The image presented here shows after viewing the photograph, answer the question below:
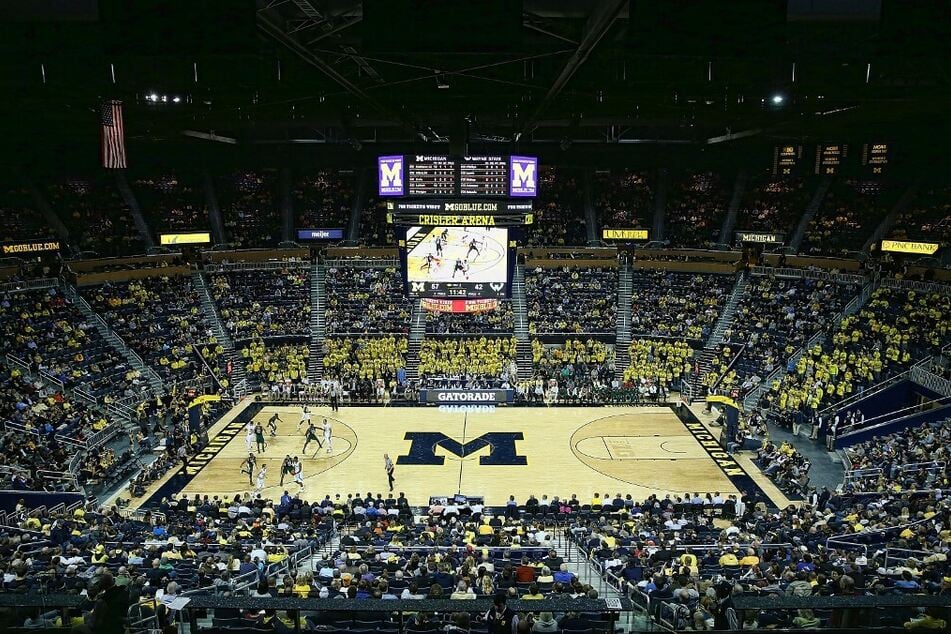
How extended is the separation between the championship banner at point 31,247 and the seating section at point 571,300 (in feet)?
94.9

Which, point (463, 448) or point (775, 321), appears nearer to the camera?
point (463, 448)

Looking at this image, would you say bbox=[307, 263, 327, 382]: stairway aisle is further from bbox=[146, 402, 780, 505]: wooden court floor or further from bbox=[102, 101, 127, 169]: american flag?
bbox=[102, 101, 127, 169]: american flag

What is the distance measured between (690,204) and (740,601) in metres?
46.6

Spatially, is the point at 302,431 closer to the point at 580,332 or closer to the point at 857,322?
the point at 580,332

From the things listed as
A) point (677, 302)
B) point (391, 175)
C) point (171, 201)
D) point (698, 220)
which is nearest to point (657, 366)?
point (677, 302)

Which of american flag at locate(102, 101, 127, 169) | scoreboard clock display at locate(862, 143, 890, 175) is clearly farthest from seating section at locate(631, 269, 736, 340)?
american flag at locate(102, 101, 127, 169)

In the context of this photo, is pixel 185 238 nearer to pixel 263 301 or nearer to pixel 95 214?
pixel 95 214

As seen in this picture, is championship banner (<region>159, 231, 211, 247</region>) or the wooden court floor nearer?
the wooden court floor

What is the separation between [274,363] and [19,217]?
18.2 meters

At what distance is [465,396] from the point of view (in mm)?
35344

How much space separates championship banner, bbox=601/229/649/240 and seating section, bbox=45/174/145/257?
103ft

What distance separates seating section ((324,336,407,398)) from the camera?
121 ft

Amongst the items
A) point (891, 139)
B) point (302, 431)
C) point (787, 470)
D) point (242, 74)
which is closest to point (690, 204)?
point (891, 139)

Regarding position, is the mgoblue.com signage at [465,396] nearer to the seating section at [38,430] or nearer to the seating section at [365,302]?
the seating section at [365,302]
